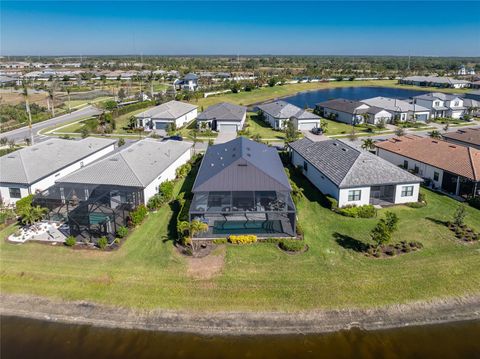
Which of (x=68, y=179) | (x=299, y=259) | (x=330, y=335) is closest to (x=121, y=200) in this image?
(x=68, y=179)

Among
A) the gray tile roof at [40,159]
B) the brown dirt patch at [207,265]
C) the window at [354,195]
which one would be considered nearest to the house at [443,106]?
the window at [354,195]

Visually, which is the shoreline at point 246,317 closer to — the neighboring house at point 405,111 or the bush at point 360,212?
the bush at point 360,212

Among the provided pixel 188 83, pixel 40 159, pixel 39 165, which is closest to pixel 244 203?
pixel 39 165

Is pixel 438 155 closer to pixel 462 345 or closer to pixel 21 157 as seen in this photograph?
pixel 462 345

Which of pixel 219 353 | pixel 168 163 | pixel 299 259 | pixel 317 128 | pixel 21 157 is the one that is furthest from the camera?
pixel 317 128

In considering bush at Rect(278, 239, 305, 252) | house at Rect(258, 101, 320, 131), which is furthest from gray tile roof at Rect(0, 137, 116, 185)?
house at Rect(258, 101, 320, 131)

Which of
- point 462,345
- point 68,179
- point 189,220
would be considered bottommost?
point 462,345
